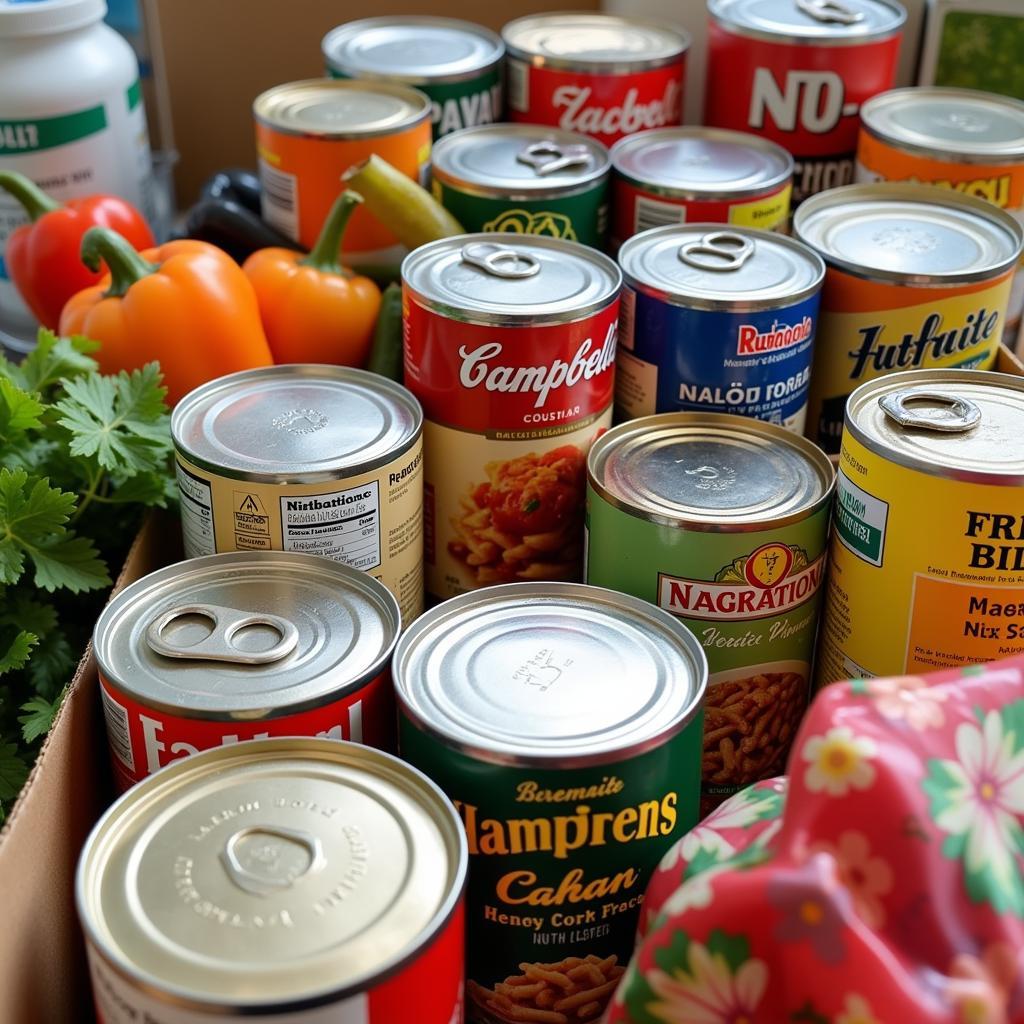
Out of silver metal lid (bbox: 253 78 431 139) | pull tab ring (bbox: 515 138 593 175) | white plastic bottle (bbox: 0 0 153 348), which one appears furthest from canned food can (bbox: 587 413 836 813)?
white plastic bottle (bbox: 0 0 153 348)

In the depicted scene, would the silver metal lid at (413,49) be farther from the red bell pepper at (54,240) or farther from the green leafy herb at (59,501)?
the green leafy herb at (59,501)

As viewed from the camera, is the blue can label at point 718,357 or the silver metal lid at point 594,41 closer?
the blue can label at point 718,357

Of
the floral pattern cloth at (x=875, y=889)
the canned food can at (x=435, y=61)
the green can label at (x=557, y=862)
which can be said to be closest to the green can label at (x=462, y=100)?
the canned food can at (x=435, y=61)

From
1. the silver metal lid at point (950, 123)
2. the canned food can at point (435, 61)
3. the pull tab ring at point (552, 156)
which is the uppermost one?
the canned food can at point (435, 61)

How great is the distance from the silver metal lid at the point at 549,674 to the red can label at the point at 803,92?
68 centimetres

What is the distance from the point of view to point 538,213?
1191mm

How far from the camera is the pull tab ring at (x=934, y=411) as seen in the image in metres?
0.91

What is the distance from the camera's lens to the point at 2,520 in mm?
947

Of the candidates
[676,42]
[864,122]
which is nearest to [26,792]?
[864,122]

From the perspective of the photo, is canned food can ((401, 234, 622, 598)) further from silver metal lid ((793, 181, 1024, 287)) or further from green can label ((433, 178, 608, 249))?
silver metal lid ((793, 181, 1024, 287))

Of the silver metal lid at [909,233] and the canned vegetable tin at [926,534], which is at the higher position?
the silver metal lid at [909,233]

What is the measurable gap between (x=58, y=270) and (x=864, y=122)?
83 centimetres

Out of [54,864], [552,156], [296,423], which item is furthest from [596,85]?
[54,864]

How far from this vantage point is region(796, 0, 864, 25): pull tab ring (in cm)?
140
